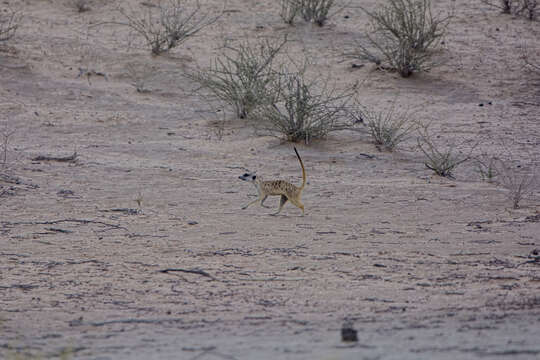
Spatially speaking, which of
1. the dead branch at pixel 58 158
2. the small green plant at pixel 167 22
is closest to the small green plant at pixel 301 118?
the dead branch at pixel 58 158

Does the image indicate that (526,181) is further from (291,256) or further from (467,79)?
(467,79)

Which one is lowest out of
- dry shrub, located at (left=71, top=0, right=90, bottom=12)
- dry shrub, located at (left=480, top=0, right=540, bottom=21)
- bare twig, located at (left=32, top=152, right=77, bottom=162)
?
bare twig, located at (left=32, top=152, right=77, bottom=162)

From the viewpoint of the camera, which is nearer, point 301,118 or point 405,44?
point 301,118

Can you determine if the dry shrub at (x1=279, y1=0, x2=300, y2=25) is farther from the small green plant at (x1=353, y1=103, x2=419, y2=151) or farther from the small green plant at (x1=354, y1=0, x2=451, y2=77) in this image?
the small green plant at (x1=353, y1=103, x2=419, y2=151)

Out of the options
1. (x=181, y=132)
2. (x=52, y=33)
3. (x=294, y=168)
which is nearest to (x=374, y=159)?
(x=294, y=168)

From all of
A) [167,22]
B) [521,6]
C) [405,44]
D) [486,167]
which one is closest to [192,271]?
[486,167]

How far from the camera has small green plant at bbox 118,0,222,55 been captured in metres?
14.5

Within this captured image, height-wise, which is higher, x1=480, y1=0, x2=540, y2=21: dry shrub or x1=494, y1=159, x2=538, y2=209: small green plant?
x1=480, y1=0, x2=540, y2=21: dry shrub

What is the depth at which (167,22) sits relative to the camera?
14633 millimetres

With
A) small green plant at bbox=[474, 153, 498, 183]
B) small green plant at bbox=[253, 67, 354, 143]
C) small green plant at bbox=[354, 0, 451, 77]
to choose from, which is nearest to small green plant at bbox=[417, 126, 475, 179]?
small green plant at bbox=[474, 153, 498, 183]

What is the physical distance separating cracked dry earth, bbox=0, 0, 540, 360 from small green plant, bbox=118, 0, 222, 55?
390 mm

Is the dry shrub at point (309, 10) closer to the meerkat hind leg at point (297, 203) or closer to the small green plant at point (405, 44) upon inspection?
the small green plant at point (405, 44)

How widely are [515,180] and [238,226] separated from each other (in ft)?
12.1

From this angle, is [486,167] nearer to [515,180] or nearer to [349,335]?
[515,180]
